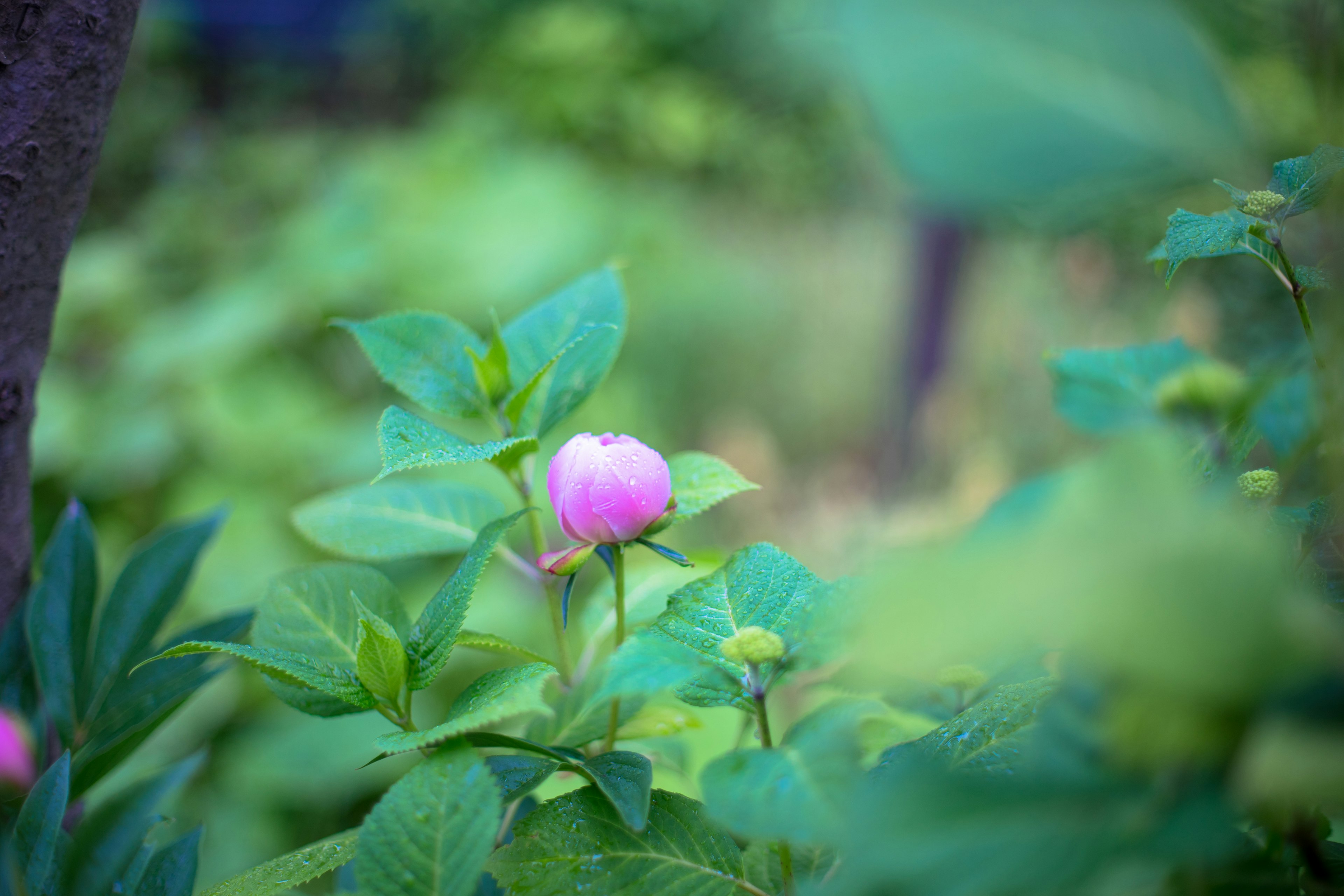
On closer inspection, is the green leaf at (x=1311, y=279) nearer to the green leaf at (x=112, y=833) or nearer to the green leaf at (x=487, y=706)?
the green leaf at (x=487, y=706)

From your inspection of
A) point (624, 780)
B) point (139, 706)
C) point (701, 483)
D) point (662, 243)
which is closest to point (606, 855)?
point (624, 780)

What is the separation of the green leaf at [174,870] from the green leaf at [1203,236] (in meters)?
0.36

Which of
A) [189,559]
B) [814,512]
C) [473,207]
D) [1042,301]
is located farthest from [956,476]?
[189,559]

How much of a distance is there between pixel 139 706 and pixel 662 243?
2457 millimetres

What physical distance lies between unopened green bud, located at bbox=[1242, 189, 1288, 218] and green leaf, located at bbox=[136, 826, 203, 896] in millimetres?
379

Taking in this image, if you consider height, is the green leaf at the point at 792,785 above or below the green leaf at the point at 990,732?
above

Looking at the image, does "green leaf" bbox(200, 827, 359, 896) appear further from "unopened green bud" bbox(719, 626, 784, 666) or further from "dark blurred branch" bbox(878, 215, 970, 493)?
"dark blurred branch" bbox(878, 215, 970, 493)

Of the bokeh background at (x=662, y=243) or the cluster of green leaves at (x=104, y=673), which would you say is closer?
the bokeh background at (x=662, y=243)

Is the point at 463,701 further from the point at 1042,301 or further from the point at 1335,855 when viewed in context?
the point at 1042,301

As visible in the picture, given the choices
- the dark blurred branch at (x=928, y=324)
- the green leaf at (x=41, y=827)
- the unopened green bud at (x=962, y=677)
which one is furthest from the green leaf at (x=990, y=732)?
the dark blurred branch at (x=928, y=324)

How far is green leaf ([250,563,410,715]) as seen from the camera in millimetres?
303

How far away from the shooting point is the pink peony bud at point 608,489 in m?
0.27

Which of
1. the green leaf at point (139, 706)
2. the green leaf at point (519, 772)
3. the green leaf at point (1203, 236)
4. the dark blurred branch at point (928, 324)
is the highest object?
the green leaf at point (1203, 236)

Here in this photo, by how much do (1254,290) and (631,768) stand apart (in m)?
1.87
